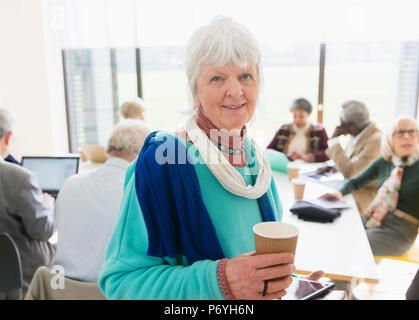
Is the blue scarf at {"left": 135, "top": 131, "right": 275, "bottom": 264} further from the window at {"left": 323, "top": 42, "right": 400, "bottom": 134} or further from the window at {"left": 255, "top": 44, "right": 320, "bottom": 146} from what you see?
the window at {"left": 323, "top": 42, "right": 400, "bottom": 134}

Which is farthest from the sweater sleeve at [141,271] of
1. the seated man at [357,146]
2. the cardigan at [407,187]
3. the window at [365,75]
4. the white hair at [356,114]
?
the window at [365,75]

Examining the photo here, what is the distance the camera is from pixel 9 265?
1786mm

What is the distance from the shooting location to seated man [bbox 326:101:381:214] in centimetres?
268

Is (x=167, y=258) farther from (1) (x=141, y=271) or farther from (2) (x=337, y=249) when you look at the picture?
(2) (x=337, y=249)

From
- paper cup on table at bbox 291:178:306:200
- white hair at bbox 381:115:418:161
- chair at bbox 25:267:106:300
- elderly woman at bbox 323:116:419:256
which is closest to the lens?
chair at bbox 25:267:106:300

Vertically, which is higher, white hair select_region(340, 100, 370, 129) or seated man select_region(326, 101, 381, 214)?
white hair select_region(340, 100, 370, 129)

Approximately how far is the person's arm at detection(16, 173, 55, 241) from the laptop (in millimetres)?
667

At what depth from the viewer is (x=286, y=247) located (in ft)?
2.34

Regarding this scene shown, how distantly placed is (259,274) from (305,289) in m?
0.52

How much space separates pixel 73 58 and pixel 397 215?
452cm

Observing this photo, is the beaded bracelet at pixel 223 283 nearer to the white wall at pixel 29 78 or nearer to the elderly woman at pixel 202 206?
the elderly woman at pixel 202 206

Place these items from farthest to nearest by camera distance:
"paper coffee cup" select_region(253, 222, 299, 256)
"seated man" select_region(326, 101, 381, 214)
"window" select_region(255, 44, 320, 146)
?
"window" select_region(255, 44, 320, 146), "seated man" select_region(326, 101, 381, 214), "paper coffee cup" select_region(253, 222, 299, 256)

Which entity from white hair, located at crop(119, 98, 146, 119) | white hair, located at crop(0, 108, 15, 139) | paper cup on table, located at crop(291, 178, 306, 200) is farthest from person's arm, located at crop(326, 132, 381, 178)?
white hair, located at crop(0, 108, 15, 139)
